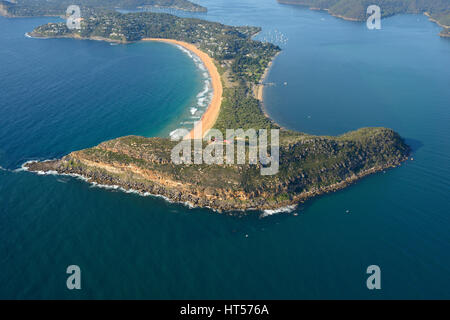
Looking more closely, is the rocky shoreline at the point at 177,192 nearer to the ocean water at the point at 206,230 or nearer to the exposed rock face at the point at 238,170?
the exposed rock face at the point at 238,170

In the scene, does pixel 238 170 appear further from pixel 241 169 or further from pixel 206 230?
pixel 206 230

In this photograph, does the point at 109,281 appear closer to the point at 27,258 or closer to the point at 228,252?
the point at 27,258

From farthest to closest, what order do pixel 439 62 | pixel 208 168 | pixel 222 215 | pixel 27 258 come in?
1. pixel 439 62
2. pixel 208 168
3. pixel 222 215
4. pixel 27 258

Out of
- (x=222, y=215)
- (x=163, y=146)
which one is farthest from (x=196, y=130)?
(x=222, y=215)

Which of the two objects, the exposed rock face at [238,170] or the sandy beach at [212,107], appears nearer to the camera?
the exposed rock face at [238,170]

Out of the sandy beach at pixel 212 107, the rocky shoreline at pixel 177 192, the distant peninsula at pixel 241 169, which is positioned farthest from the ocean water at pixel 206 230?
the sandy beach at pixel 212 107

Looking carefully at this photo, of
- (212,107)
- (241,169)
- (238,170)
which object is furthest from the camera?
(212,107)

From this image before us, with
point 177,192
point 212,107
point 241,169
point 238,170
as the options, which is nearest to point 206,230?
point 177,192

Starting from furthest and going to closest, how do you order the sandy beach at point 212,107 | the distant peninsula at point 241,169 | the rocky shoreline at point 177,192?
the sandy beach at point 212,107 → the distant peninsula at point 241,169 → the rocky shoreline at point 177,192
